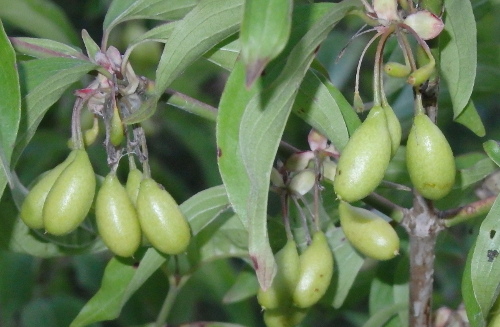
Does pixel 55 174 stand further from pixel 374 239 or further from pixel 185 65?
pixel 374 239

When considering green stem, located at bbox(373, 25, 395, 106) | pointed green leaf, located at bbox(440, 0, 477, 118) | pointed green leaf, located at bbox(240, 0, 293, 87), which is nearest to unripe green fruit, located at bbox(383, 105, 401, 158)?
green stem, located at bbox(373, 25, 395, 106)

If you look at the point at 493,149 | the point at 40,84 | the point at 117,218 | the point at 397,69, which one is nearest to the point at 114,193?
the point at 117,218

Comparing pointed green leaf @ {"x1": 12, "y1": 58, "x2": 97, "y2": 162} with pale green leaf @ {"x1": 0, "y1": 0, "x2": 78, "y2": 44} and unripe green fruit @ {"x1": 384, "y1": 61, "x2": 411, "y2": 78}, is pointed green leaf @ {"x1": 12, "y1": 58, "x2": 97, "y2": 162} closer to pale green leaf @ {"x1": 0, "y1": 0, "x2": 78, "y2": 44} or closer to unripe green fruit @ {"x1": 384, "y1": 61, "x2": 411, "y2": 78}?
unripe green fruit @ {"x1": 384, "y1": 61, "x2": 411, "y2": 78}

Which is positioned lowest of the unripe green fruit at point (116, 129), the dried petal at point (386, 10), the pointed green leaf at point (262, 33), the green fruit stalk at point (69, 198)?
the green fruit stalk at point (69, 198)

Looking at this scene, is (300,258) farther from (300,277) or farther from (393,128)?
(393,128)

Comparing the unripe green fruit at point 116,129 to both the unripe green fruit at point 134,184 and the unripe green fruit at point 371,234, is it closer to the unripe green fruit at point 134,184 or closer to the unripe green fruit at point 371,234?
the unripe green fruit at point 134,184

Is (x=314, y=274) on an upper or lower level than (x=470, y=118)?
lower

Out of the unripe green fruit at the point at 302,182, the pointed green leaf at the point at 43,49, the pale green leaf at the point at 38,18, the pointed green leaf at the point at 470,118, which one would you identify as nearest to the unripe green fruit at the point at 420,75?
the pointed green leaf at the point at 470,118
